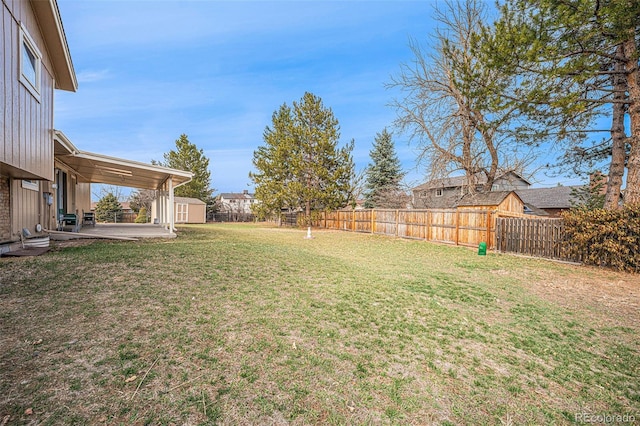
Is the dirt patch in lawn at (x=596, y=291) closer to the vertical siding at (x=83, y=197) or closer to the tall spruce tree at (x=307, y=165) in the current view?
the tall spruce tree at (x=307, y=165)

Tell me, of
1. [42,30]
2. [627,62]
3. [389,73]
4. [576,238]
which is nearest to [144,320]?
[42,30]

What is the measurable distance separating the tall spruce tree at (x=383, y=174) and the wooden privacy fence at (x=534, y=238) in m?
15.4

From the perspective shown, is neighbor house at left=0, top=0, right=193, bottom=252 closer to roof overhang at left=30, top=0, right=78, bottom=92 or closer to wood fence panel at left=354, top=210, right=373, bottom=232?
roof overhang at left=30, top=0, right=78, bottom=92

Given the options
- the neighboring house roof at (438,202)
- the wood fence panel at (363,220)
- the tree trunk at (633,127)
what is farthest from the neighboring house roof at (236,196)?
the tree trunk at (633,127)

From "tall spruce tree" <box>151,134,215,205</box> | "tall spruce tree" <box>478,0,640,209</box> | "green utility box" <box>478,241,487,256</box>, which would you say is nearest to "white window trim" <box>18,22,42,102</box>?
"tall spruce tree" <box>478,0,640,209</box>

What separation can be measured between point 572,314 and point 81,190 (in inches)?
819

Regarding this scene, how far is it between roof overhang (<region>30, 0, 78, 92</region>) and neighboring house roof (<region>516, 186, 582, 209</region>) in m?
31.6

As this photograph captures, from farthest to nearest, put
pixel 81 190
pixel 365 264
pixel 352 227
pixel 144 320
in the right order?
pixel 352 227, pixel 81 190, pixel 365 264, pixel 144 320

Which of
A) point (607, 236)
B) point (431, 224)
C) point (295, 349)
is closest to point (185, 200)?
point (431, 224)

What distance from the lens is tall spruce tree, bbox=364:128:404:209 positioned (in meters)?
26.0

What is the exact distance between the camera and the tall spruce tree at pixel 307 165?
69.2 feet

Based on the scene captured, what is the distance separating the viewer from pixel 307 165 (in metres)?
21.2

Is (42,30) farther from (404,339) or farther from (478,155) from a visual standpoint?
(478,155)

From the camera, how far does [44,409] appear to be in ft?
6.15
